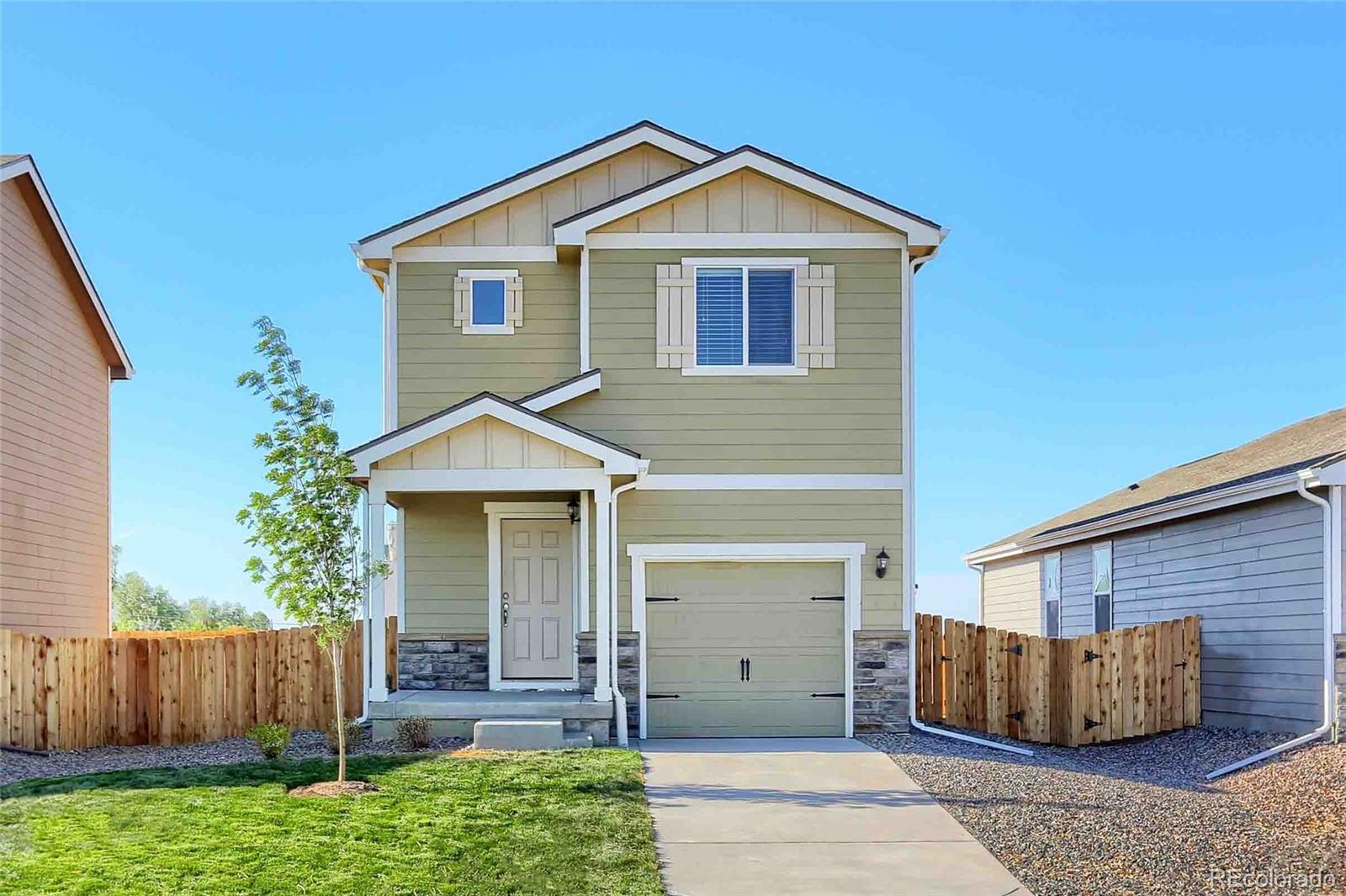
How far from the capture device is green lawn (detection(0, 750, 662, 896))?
6.85 metres

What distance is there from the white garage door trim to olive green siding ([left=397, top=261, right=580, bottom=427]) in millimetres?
2398

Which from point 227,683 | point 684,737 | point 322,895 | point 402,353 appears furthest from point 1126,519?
point 322,895

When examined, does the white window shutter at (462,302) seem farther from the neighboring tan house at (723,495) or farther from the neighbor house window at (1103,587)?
the neighbor house window at (1103,587)

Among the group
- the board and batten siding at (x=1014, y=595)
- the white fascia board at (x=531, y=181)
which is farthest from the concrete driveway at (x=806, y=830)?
the board and batten siding at (x=1014, y=595)

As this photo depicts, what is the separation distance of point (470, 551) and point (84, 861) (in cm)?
684

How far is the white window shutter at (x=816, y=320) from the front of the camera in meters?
13.6

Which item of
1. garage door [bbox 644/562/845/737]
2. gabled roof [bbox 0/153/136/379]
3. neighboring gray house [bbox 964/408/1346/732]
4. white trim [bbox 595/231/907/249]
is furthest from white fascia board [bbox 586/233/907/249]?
gabled roof [bbox 0/153/136/379]

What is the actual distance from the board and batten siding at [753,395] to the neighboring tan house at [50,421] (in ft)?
22.6

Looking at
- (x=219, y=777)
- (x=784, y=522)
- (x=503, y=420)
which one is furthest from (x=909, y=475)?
(x=219, y=777)

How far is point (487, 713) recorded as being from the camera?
12.1 m

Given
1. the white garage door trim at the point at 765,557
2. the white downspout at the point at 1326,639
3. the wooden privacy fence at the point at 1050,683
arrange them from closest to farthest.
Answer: the white downspout at the point at 1326,639 → the white garage door trim at the point at 765,557 → the wooden privacy fence at the point at 1050,683

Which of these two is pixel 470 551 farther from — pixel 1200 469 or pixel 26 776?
pixel 1200 469

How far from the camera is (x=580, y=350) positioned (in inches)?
547

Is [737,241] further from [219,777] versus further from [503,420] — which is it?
[219,777]
